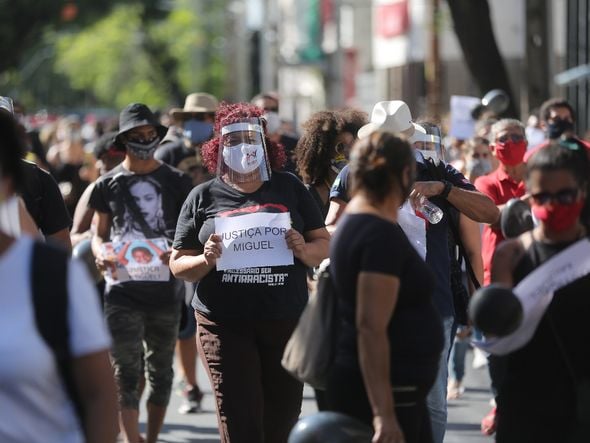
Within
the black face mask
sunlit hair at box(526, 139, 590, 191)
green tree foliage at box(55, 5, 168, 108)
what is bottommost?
green tree foliage at box(55, 5, 168, 108)

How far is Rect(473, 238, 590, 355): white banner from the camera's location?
183 inches

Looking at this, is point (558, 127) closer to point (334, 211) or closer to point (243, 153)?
point (334, 211)

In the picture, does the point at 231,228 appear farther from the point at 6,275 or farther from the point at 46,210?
the point at 6,275

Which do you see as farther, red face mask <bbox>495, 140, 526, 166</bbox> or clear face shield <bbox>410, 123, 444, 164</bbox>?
red face mask <bbox>495, 140, 526, 166</bbox>

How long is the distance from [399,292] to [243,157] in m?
1.98

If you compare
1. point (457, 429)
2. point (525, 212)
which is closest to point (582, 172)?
point (525, 212)

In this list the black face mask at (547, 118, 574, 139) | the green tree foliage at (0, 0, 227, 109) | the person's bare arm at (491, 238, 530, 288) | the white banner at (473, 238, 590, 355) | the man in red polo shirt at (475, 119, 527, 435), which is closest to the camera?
the white banner at (473, 238, 590, 355)

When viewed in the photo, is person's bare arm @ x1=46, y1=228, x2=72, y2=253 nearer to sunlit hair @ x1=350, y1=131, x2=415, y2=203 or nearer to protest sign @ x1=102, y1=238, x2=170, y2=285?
protest sign @ x1=102, y1=238, x2=170, y2=285

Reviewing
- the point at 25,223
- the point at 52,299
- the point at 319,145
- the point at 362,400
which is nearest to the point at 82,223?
the point at 319,145

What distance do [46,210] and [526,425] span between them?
2.95 meters

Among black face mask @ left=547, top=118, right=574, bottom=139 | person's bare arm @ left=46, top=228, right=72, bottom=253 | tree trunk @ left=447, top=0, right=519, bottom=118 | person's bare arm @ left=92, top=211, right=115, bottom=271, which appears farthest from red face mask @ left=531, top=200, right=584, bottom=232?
tree trunk @ left=447, top=0, right=519, bottom=118

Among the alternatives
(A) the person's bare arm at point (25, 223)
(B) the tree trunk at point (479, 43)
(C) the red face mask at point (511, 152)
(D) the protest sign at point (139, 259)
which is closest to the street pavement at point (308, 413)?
(D) the protest sign at point (139, 259)

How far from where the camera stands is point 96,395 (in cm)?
388

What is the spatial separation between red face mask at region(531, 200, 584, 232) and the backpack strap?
5.57 ft
